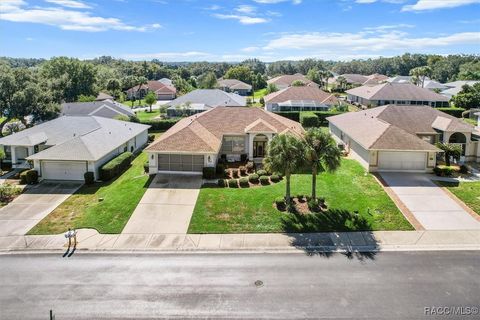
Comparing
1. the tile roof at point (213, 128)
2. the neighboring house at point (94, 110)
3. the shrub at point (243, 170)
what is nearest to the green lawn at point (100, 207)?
the tile roof at point (213, 128)

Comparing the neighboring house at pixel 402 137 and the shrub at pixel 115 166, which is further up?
the neighboring house at pixel 402 137

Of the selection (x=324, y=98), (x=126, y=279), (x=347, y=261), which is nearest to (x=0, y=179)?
(x=126, y=279)

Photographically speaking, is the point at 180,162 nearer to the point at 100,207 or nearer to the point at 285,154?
the point at 100,207

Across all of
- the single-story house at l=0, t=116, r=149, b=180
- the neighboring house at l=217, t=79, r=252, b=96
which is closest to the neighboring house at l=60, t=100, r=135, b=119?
the single-story house at l=0, t=116, r=149, b=180

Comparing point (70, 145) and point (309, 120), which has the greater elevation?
point (309, 120)

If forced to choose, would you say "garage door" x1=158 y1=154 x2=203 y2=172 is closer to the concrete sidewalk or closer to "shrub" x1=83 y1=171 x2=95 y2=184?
"shrub" x1=83 y1=171 x2=95 y2=184

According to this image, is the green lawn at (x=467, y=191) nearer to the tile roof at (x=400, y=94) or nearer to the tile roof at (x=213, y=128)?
the tile roof at (x=213, y=128)

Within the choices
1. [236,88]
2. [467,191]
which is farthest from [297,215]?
[236,88]
